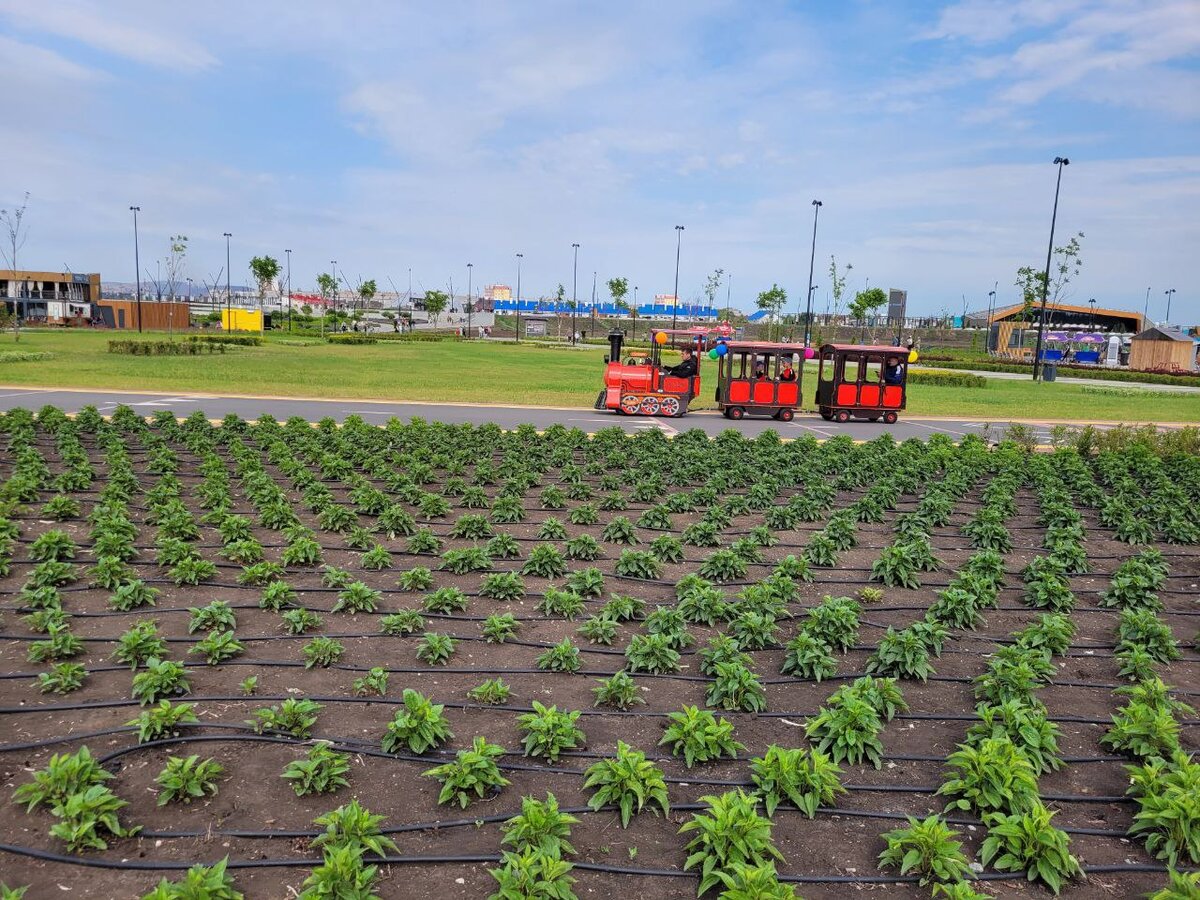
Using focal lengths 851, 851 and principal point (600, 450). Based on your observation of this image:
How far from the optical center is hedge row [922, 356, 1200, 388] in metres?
47.5

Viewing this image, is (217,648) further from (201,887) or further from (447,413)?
(447,413)

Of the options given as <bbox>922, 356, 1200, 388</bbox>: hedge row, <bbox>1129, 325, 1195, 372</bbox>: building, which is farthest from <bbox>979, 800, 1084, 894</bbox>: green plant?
<bbox>1129, 325, 1195, 372</bbox>: building

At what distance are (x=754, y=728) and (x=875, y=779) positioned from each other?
0.79 meters

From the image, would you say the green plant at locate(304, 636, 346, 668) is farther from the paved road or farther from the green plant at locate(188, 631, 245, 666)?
the paved road

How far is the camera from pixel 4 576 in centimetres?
750

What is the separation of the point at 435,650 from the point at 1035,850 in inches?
151

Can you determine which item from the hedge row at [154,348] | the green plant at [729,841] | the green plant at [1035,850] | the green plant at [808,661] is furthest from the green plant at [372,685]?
the hedge row at [154,348]

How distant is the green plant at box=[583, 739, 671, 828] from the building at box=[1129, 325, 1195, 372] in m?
64.4

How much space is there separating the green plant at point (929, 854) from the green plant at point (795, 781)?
0.45 meters

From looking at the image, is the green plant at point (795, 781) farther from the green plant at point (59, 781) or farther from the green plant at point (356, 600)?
the green plant at point (356, 600)

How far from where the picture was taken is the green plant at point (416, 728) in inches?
187

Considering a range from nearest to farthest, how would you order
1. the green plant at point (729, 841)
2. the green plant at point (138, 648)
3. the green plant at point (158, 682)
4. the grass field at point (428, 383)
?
the green plant at point (729, 841), the green plant at point (158, 682), the green plant at point (138, 648), the grass field at point (428, 383)

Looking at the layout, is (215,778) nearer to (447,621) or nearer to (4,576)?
(447,621)

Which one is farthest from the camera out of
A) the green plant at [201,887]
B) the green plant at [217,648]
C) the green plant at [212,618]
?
the green plant at [212,618]
